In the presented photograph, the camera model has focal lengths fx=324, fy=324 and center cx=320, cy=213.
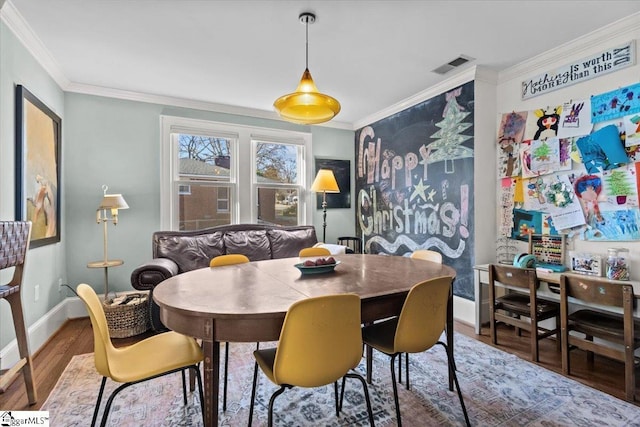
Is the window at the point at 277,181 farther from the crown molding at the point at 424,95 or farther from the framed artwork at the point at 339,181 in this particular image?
the crown molding at the point at 424,95

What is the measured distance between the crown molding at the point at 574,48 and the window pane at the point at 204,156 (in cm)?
337

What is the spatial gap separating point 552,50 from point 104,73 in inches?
166

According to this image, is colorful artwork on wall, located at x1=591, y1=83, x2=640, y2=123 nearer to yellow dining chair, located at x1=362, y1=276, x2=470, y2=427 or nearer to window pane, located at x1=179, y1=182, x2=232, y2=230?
yellow dining chair, located at x1=362, y1=276, x2=470, y2=427

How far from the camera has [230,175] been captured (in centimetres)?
442

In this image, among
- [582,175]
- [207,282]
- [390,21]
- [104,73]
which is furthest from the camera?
[104,73]

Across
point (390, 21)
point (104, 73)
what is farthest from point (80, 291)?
point (104, 73)

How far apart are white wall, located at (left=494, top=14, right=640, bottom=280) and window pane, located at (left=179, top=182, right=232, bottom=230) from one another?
11.4 feet

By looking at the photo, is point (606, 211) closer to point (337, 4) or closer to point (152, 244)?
point (337, 4)

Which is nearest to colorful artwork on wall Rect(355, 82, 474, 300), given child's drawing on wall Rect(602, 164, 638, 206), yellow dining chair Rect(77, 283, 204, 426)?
child's drawing on wall Rect(602, 164, 638, 206)

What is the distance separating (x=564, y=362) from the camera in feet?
7.47

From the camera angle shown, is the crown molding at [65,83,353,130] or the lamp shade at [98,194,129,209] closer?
the lamp shade at [98,194,129,209]

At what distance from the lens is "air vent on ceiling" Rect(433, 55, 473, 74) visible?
2.97 metres

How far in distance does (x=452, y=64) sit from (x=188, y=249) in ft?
11.0

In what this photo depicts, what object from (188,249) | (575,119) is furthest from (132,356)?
(575,119)
